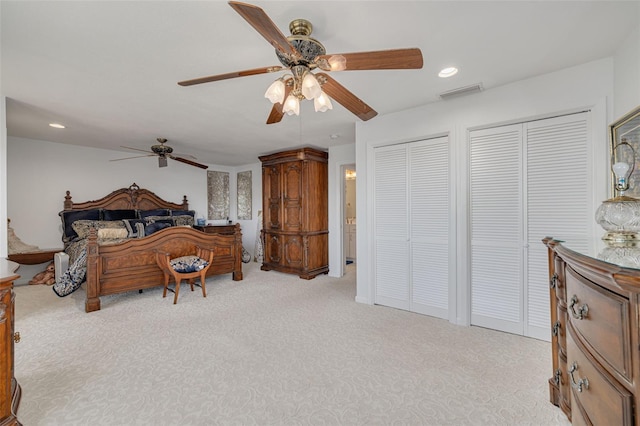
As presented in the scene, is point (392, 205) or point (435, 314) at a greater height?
point (392, 205)

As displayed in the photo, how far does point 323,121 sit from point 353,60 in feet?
7.04

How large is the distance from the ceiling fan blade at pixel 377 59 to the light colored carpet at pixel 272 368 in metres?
2.02

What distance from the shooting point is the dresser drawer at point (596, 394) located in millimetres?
740

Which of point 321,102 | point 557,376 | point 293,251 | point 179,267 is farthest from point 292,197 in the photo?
point 557,376

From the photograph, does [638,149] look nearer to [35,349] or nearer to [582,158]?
[582,158]

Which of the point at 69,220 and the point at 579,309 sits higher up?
the point at 69,220

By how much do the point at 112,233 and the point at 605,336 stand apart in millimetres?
5791

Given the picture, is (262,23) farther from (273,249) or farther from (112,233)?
A: (112,233)

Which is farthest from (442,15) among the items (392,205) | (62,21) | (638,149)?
(62,21)

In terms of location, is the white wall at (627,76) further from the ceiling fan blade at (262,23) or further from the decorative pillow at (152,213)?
the decorative pillow at (152,213)

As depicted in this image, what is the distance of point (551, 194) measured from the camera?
2486mm

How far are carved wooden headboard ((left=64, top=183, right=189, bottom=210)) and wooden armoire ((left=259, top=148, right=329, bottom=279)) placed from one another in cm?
238

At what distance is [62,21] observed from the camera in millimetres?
1674

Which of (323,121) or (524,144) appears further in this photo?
(323,121)
